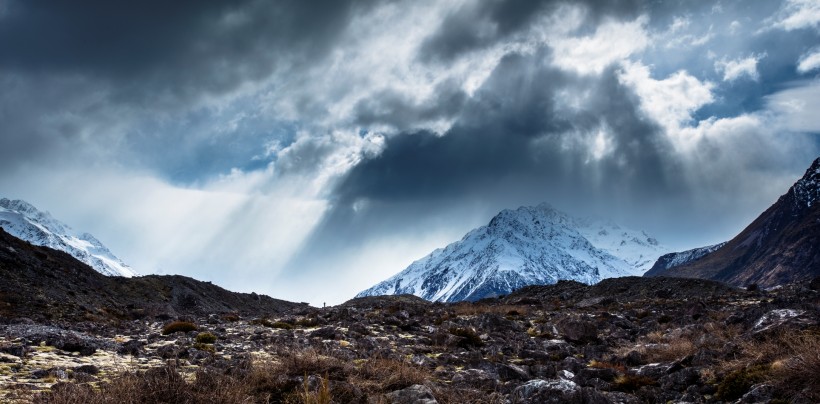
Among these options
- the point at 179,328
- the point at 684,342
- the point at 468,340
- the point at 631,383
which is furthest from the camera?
the point at 179,328

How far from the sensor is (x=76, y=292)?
166ft

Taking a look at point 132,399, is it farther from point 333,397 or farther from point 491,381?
point 491,381

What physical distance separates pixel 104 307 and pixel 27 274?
8117 mm

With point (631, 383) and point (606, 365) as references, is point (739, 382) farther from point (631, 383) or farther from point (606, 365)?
point (606, 365)

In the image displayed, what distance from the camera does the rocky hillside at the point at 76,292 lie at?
38.8 m

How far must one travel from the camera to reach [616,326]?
74.3ft

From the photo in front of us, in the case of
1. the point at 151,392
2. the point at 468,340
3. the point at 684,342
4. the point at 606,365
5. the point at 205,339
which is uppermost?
the point at 205,339

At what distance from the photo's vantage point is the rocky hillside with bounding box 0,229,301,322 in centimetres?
3875

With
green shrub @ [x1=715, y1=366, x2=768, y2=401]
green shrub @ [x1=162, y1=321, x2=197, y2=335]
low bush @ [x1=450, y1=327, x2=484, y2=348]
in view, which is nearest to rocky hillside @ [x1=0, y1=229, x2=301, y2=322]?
green shrub @ [x1=162, y1=321, x2=197, y2=335]

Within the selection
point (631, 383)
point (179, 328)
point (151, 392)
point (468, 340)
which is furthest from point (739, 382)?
point (179, 328)

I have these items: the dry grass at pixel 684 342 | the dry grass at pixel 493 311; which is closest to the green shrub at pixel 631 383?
the dry grass at pixel 684 342

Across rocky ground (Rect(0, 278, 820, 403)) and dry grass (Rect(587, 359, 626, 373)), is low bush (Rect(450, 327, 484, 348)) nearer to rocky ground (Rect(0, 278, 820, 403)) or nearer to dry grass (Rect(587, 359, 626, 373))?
rocky ground (Rect(0, 278, 820, 403))

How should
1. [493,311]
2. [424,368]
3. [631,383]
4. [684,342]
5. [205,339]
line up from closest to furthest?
[631,383]
[424,368]
[684,342]
[205,339]
[493,311]

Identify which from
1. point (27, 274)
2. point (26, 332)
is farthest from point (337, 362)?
point (27, 274)
